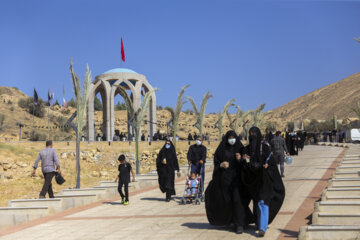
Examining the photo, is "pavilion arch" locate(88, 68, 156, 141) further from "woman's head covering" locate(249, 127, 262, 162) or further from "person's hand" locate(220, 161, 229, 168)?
"woman's head covering" locate(249, 127, 262, 162)

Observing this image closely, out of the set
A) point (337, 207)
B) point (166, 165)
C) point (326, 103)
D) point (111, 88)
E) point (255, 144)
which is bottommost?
point (337, 207)

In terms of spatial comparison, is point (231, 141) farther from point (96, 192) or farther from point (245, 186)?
point (96, 192)

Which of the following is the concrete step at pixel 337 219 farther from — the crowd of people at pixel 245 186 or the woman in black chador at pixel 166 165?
the woman in black chador at pixel 166 165

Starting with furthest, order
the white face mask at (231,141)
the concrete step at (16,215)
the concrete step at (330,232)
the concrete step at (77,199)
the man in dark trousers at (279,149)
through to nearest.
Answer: the man in dark trousers at (279,149) < the concrete step at (77,199) < the concrete step at (16,215) < the white face mask at (231,141) < the concrete step at (330,232)

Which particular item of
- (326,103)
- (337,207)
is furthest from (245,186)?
(326,103)

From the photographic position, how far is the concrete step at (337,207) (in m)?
6.68

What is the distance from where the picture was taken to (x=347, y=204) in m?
6.74

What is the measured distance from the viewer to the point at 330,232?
5.08 m

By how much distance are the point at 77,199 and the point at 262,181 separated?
5.38m

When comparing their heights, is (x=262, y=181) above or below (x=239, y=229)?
above

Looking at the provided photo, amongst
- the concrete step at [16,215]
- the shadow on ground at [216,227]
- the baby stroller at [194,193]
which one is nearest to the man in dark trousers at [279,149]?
the baby stroller at [194,193]

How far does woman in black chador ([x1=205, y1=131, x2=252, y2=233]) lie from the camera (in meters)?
6.36

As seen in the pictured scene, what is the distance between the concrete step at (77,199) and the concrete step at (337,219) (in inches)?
222

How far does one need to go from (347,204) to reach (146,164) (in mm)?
23993
